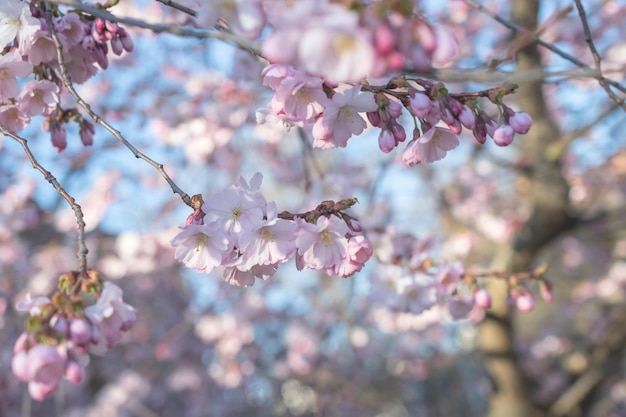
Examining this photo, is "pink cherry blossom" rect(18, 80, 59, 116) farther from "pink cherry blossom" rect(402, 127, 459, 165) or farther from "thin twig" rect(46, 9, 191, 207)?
"pink cherry blossom" rect(402, 127, 459, 165)

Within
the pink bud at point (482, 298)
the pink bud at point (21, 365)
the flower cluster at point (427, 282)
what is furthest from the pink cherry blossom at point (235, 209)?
the pink bud at point (482, 298)

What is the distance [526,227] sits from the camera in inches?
154

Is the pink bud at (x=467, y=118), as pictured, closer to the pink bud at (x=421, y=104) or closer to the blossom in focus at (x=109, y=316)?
the pink bud at (x=421, y=104)

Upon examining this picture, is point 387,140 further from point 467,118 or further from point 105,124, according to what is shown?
point 105,124

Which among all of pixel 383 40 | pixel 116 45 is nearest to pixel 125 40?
pixel 116 45

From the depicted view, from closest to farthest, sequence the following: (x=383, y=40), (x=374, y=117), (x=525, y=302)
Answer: (x=383, y=40) → (x=374, y=117) → (x=525, y=302)

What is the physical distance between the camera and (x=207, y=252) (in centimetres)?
118

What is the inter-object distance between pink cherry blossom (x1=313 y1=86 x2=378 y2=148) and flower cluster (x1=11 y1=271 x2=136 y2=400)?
21.6 inches

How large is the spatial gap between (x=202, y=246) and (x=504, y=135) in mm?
662

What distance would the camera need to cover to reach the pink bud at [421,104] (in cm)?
111

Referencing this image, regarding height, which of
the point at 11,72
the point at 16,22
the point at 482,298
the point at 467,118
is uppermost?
the point at 16,22

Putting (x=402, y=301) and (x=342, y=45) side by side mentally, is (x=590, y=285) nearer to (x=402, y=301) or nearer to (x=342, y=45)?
(x=402, y=301)

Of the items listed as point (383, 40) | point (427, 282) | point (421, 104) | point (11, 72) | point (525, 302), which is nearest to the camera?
point (383, 40)

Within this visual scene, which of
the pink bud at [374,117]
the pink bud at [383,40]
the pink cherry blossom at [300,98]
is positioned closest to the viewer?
the pink bud at [383,40]
